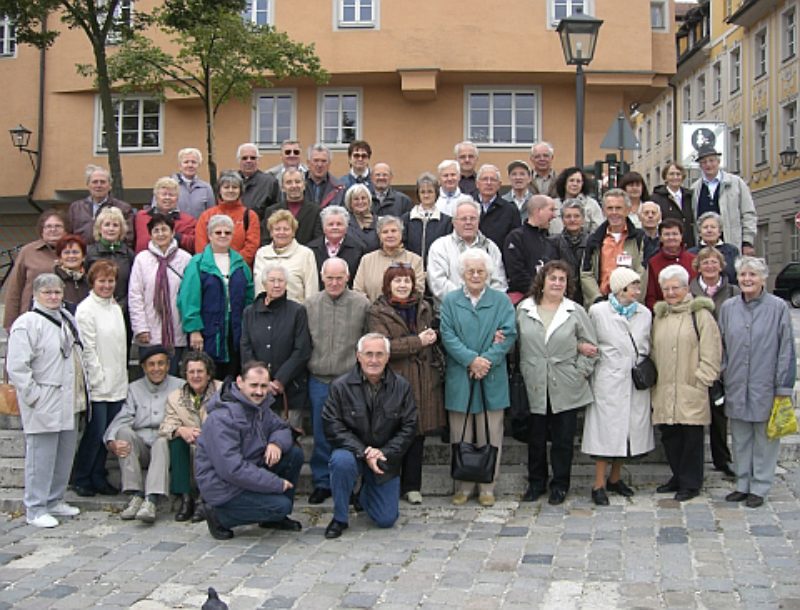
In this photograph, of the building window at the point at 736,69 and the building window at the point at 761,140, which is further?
the building window at the point at 736,69

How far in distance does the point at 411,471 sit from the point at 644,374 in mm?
2042

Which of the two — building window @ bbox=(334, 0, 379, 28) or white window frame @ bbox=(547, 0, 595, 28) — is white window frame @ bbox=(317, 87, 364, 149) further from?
white window frame @ bbox=(547, 0, 595, 28)

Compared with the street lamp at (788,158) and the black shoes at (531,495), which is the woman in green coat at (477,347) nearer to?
the black shoes at (531,495)

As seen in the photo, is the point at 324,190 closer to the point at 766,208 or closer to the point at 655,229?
the point at 655,229

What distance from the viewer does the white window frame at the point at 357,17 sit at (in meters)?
23.0

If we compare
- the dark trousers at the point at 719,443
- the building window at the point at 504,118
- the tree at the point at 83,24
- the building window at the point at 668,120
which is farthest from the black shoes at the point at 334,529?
the building window at the point at 668,120

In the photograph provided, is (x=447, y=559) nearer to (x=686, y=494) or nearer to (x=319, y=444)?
(x=319, y=444)

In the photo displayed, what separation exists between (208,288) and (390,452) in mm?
2252

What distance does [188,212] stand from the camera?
9500 mm

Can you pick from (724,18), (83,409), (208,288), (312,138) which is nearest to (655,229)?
(208,288)

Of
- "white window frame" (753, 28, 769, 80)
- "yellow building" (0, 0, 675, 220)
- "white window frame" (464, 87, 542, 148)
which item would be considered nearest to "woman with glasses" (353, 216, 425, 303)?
"yellow building" (0, 0, 675, 220)

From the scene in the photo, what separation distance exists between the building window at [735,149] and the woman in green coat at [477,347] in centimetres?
3493

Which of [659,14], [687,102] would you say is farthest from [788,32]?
[687,102]

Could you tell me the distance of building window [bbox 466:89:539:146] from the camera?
23688mm
